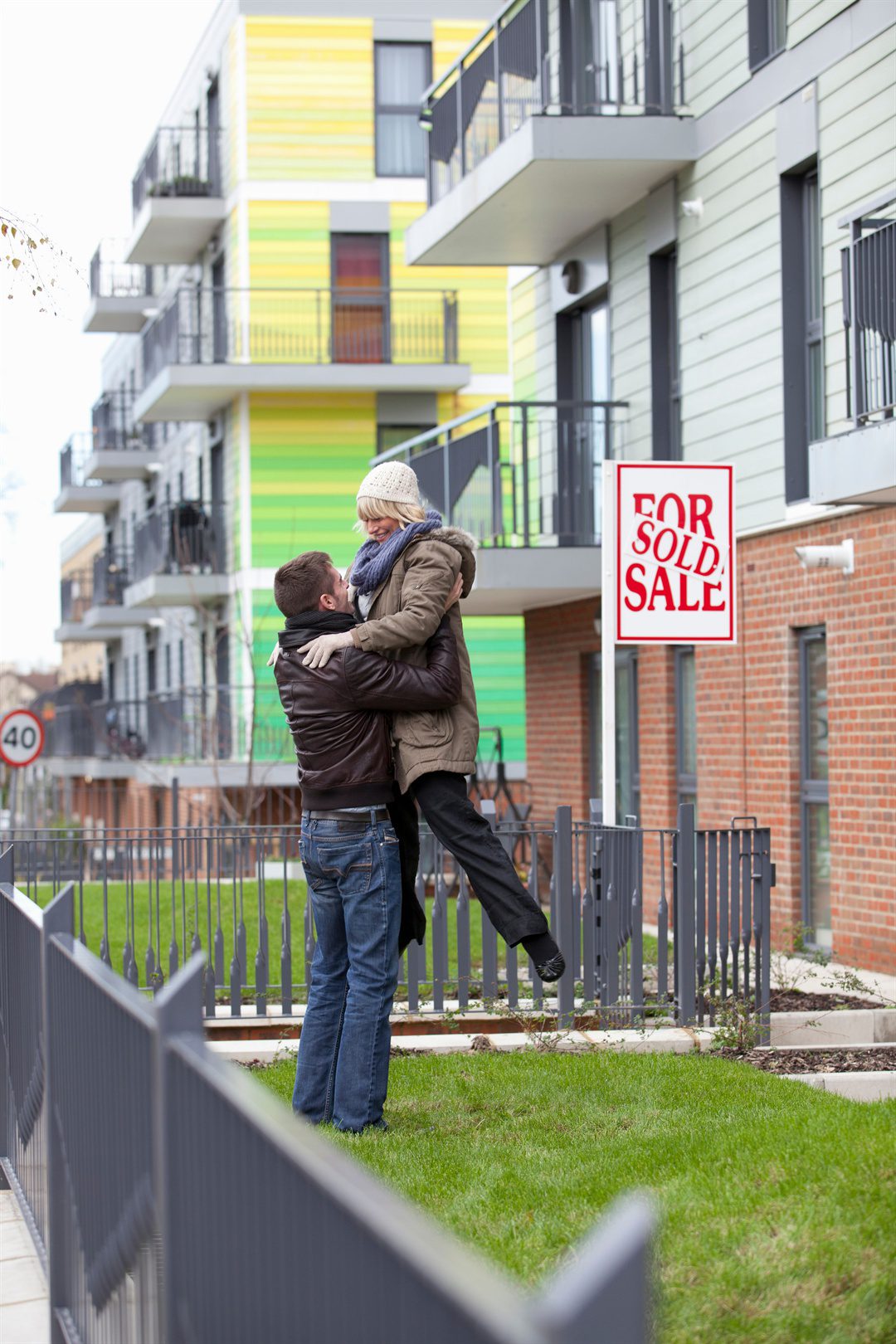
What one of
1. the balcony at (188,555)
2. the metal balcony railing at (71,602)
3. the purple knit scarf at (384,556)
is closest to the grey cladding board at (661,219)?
the purple knit scarf at (384,556)

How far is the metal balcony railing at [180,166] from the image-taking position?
31.5 m

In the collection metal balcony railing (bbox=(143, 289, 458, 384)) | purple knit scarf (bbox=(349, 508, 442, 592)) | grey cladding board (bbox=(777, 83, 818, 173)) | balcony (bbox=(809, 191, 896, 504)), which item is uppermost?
metal balcony railing (bbox=(143, 289, 458, 384))

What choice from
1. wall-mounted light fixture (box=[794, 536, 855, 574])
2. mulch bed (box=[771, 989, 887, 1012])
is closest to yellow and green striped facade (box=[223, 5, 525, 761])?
wall-mounted light fixture (box=[794, 536, 855, 574])

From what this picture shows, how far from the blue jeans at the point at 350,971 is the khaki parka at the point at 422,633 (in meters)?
0.29

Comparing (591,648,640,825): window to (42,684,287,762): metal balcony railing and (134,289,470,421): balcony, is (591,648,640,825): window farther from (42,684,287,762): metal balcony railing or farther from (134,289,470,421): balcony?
(134,289,470,421): balcony

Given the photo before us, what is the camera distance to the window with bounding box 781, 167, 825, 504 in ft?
44.4

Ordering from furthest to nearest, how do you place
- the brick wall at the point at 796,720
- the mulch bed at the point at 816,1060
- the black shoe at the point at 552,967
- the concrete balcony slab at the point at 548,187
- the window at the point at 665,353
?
the window at the point at 665,353 < the concrete balcony slab at the point at 548,187 < the brick wall at the point at 796,720 < the mulch bed at the point at 816,1060 < the black shoe at the point at 552,967

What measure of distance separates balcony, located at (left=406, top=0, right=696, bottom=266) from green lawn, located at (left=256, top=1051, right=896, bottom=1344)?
9.56 meters

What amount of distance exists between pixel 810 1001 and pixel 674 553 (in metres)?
2.66

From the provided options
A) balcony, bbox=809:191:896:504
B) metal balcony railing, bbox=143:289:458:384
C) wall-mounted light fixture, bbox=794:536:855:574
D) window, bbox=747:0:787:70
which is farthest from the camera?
metal balcony railing, bbox=143:289:458:384

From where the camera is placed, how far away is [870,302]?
11055 mm

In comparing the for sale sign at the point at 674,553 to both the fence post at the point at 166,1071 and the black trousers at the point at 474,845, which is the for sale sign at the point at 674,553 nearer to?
the black trousers at the point at 474,845

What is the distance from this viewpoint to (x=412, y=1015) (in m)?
9.17

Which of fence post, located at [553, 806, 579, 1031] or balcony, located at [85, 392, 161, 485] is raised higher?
balcony, located at [85, 392, 161, 485]
